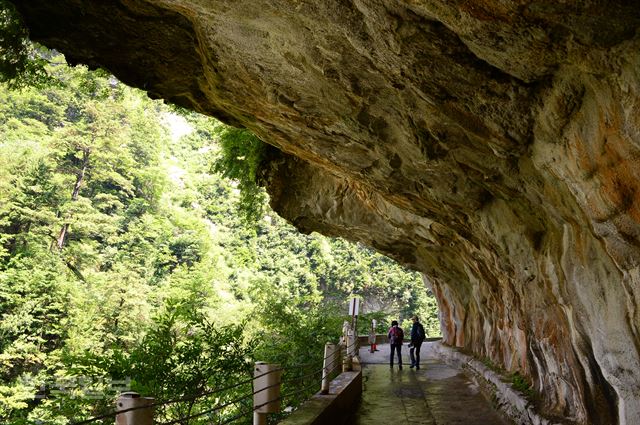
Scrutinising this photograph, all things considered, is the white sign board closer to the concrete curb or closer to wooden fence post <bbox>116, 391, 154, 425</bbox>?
the concrete curb

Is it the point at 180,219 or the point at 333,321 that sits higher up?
the point at 180,219

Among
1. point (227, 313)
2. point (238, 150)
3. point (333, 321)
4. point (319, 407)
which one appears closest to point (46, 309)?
point (227, 313)

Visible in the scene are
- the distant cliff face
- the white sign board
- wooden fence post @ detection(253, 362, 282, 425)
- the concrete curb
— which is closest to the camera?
the distant cliff face

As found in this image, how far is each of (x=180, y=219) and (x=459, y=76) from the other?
138 feet

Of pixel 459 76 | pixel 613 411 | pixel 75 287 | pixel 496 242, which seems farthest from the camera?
pixel 75 287

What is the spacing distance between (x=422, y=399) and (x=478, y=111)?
6982mm

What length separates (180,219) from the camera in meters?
44.8

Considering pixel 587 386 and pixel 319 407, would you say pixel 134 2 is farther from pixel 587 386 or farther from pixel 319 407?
pixel 587 386

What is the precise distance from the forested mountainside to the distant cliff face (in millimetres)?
3069

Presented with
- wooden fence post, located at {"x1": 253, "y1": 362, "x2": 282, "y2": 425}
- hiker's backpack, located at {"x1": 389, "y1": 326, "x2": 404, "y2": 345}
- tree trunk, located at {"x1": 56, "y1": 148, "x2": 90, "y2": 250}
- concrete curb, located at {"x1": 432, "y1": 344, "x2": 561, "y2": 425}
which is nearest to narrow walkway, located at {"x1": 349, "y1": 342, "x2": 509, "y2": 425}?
concrete curb, located at {"x1": 432, "y1": 344, "x2": 561, "y2": 425}

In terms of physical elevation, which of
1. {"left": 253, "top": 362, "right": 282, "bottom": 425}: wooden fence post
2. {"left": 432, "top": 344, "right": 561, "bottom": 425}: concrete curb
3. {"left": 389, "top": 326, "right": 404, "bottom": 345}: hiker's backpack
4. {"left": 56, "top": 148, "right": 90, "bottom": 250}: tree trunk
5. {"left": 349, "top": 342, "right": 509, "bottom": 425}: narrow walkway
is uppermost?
{"left": 56, "top": 148, "right": 90, "bottom": 250}: tree trunk

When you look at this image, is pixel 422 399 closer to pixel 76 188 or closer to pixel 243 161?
pixel 243 161

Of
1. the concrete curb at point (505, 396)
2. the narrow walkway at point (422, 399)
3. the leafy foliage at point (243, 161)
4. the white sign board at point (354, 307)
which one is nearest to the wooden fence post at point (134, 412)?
the concrete curb at point (505, 396)

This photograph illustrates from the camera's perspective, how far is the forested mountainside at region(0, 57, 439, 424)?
10.4m
